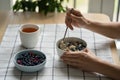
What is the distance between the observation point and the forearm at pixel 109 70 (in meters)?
1.19

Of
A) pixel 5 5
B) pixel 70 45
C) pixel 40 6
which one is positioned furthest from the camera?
pixel 5 5

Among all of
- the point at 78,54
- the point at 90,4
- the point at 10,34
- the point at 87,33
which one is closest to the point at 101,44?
the point at 87,33

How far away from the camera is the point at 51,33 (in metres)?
1.55

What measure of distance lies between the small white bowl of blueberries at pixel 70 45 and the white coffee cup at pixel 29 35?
12cm

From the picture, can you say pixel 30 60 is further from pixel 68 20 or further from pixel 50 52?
pixel 68 20

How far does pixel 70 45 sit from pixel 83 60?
0.44ft

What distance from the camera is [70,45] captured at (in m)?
1.34

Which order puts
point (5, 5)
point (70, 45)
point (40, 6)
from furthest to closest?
point (5, 5), point (40, 6), point (70, 45)

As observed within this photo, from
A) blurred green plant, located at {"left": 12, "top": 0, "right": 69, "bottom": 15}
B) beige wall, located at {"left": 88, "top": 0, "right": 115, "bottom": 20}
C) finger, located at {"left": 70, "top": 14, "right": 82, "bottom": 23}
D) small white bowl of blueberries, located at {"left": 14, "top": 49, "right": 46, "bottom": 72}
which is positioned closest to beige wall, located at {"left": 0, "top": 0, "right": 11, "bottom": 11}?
blurred green plant, located at {"left": 12, "top": 0, "right": 69, "bottom": 15}

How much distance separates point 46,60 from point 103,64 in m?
0.25

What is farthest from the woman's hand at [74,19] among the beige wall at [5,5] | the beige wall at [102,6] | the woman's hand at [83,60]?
the beige wall at [5,5]

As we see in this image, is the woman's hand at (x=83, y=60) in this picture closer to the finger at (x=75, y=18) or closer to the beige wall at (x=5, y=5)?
the finger at (x=75, y=18)

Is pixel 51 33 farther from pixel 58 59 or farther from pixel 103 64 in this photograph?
pixel 103 64

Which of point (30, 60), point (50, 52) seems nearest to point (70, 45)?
point (50, 52)
